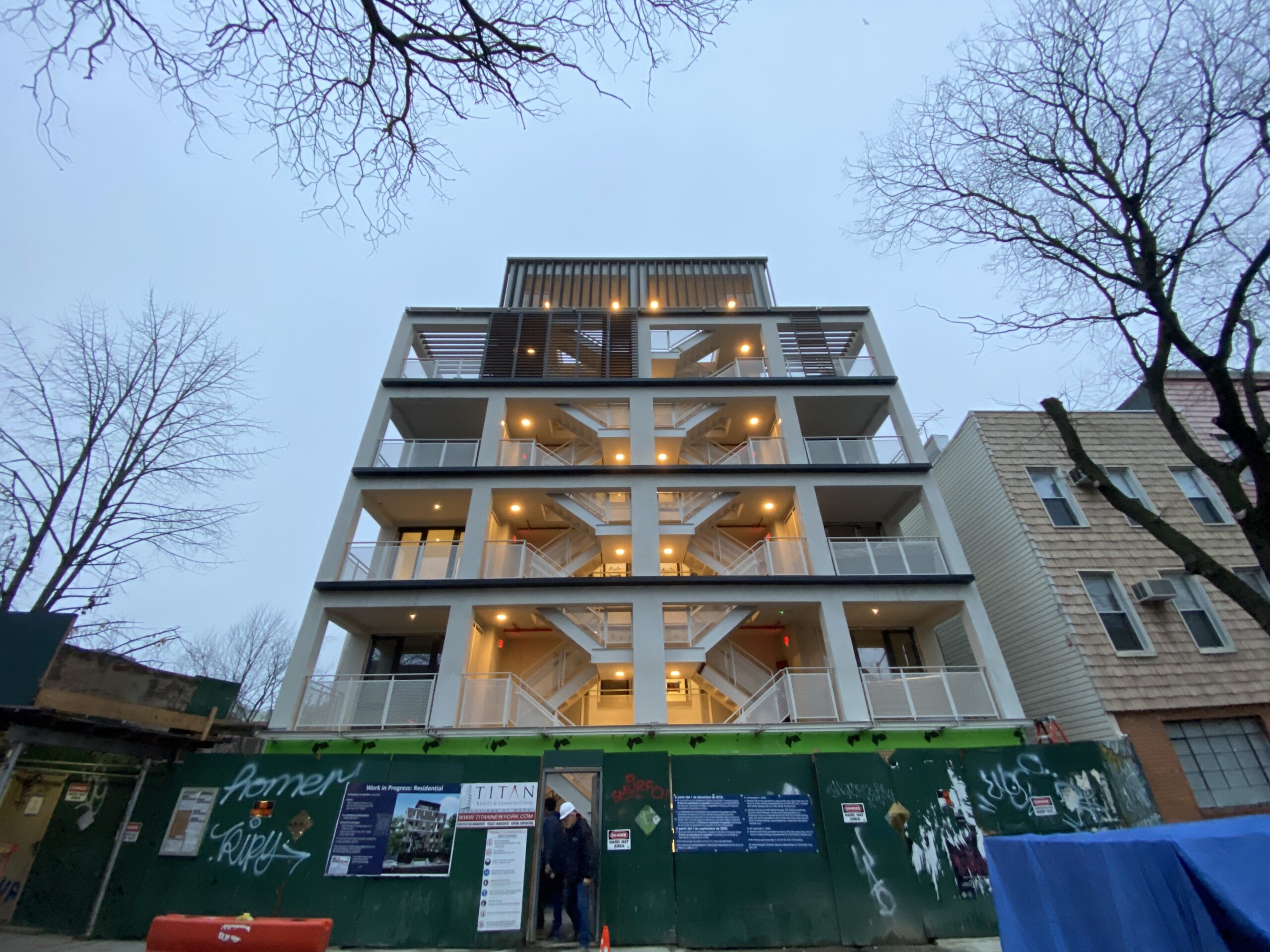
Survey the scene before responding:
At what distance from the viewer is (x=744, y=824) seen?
8.95m

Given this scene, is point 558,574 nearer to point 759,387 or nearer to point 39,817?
point 759,387

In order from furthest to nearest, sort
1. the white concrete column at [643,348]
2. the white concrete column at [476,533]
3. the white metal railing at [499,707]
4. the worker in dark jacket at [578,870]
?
the white concrete column at [643,348] → the white concrete column at [476,533] → the white metal railing at [499,707] → the worker in dark jacket at [578,870]

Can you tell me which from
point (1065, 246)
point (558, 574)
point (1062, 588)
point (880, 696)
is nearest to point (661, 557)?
point (558, 574)

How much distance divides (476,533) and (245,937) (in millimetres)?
10134

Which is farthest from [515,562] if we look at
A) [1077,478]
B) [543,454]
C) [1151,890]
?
[1077,478]

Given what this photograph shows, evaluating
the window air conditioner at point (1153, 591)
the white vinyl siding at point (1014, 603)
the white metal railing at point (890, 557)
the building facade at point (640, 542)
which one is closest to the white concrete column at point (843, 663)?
the building facade at point (640, 542)

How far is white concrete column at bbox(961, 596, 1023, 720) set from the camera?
1264 cm

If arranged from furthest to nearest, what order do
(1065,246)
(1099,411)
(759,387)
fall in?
(759,387), (1099,411), (1065,246)

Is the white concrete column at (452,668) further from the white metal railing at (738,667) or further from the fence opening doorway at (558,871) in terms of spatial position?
the white metal railing at (738,667)

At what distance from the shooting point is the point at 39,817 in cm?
984

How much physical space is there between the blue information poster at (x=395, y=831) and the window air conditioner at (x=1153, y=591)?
55.0 ft

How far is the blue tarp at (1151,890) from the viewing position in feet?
9.71

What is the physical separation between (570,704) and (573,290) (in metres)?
15.7

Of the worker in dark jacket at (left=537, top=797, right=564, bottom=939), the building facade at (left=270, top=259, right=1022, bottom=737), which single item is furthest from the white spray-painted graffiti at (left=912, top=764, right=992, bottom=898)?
the worker in dark jacket at (left=537, top=797, right=564, bottom=939)
